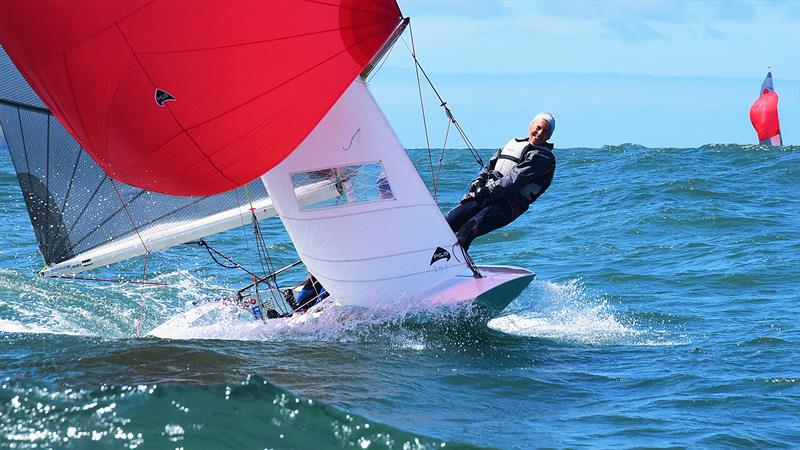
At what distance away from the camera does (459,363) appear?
7785 mm

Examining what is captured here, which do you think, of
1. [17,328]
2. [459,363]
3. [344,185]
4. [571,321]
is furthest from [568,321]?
[17,328]

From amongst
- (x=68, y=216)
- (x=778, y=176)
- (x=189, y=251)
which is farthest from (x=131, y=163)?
(x=778, y=176)

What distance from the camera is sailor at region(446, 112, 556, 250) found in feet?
29.4

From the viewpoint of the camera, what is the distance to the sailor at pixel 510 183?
8961 millimetres

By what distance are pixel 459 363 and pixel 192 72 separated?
9.11 feet

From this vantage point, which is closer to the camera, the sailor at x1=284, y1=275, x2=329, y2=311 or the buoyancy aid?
the buoyancy aid

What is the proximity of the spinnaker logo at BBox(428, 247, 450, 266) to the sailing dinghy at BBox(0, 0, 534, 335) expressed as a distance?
0.4 inches

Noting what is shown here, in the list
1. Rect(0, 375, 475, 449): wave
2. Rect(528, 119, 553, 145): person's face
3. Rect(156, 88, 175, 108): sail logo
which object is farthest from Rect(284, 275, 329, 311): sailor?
Rect(0, 375, 475, 449): wave

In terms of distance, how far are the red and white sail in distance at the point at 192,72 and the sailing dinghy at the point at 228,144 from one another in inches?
0.4

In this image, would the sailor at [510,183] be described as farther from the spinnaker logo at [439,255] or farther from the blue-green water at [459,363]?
the blue-green water at [459,363]

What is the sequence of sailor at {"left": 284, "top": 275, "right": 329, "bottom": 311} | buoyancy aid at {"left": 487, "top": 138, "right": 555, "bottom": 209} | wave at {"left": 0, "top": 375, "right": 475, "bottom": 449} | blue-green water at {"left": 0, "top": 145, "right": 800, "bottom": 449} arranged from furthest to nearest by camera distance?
sailor at {"left": 284, "top": 275, "right": 329, "bottom": 311}, buoyancy aid at {"left": 487, "top": 138, "right": 555, "bottom": 209}, blue-green water at {"left": 0, "top": 145, "right": 800, "bottom": 449}, wave at {"left": 0, "top": 375, "right": 475, "bottom": 449}

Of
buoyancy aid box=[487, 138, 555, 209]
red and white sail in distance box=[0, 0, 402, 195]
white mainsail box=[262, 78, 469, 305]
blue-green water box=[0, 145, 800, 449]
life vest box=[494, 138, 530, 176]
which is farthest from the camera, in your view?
life vest box=[494, 138, 530, 176]

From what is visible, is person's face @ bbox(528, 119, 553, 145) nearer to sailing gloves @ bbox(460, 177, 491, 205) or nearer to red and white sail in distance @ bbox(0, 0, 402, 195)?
sailing gloves @ bbox(460, 177, 491, 205)

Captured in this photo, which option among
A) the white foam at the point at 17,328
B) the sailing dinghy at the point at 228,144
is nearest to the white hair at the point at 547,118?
the sailing dinghy at the point at 228,144
